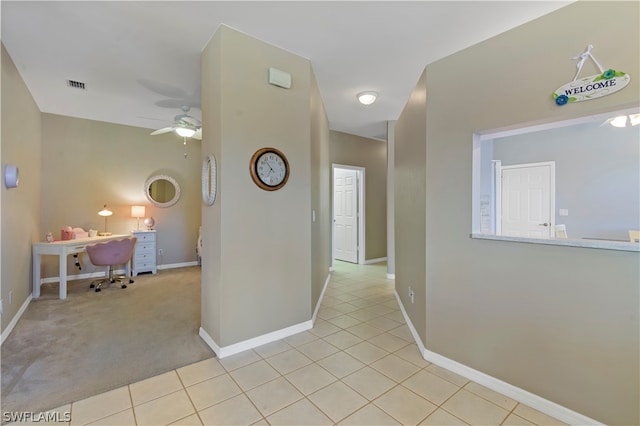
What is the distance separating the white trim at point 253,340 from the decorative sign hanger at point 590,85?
2.72 m

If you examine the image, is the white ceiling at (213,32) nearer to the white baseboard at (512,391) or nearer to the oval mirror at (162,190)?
the oval mirror at (162,190)

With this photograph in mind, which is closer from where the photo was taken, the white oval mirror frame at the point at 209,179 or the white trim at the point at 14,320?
the white oval mirror frame at the point at 209,179

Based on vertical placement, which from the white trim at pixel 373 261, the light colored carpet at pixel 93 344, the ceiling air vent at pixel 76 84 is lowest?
the light colored carpet at pixel 93 344

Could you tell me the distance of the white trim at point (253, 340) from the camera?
2.34 metres

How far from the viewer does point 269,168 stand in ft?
8.29

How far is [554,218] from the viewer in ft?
15.7

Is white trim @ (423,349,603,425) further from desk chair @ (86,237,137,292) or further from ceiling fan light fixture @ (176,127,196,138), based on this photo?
desk chair @ (86,237,137,292)

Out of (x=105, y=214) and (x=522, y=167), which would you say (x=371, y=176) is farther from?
(x=105, y=214)

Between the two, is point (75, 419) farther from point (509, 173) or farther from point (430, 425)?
point (509, 173)

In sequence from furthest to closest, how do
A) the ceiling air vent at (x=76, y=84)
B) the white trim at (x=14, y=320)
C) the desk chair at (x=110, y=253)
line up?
the desk chair at (x=110, y=253) < the ceiling air vent at (x=76, y=84) < the white trim at (x=14, y=320)

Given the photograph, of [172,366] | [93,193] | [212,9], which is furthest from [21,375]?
[93,193]

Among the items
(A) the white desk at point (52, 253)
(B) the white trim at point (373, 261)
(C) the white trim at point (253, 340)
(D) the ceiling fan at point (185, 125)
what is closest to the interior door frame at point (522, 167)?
(B) the white trim at point (373, 261)

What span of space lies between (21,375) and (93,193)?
3.69 m

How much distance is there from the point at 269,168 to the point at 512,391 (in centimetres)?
247
